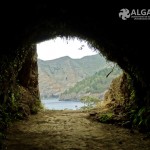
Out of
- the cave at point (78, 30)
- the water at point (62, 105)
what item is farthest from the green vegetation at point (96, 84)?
the cave at point (78, 30)

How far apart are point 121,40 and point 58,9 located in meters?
2.10

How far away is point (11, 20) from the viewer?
6969 millimetres

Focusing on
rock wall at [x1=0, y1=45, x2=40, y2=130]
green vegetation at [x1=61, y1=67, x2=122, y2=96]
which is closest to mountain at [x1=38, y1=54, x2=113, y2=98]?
green vegetation at [x1=61, y1=67, x2=122, y2=96]

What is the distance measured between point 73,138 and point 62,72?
75417 millimetres

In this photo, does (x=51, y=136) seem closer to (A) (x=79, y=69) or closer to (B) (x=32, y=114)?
(B) (x=32, y=114)

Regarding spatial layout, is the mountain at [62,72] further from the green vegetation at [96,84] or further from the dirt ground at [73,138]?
the dirt ground at [73,138]

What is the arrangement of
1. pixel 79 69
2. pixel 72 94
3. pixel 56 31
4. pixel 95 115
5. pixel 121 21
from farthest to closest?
pixel 79 69 < pixel 72 94 < pixel 95 115 < pixel 56 31 < pixel 121 21

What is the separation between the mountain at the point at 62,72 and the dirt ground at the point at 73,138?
2625 inches

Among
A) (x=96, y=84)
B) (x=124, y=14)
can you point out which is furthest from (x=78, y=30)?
(x=96, y=84)

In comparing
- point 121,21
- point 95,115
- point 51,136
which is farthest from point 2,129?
point 95,115

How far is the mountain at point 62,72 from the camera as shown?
77.9m

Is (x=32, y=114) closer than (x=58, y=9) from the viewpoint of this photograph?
No

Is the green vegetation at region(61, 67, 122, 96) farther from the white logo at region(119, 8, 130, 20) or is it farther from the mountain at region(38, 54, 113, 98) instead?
the white logo at region(119, 8, 130, 20)

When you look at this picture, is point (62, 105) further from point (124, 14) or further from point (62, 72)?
point (62, 72)
